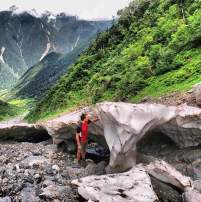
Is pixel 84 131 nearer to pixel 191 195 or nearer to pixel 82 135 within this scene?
pixel 82 135

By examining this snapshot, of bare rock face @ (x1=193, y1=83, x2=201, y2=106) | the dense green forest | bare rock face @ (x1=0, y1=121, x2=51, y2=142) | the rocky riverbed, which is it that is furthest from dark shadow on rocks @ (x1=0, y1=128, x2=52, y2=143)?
bare rock face @ (x1=193, y1=83, x2=201, y2=106)

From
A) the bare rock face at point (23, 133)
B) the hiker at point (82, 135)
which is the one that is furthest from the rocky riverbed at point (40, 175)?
the bare rock face at point (23, 133)

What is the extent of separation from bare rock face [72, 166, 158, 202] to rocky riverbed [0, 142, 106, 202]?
94 centimetres

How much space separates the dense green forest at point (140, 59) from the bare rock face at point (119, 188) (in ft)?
43.8

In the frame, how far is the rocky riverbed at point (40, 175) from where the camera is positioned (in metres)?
18.1

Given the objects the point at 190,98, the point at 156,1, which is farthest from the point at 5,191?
the point at 156,1

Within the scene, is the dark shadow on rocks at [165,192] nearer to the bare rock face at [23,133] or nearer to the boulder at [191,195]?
the boulder at [191,195]

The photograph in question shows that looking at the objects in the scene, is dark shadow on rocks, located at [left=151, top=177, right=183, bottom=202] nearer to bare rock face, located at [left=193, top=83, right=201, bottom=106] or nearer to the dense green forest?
bare rock face, located at [left=193, top=83, right=201, bottom=106]

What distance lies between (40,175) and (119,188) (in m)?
6.58

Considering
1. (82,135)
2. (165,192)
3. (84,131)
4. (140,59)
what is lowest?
(165,192)

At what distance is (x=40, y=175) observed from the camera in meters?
20.9

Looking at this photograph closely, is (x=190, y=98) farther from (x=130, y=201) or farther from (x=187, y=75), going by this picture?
(x=130, y=201)

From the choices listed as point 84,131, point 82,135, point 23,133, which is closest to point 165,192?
point 84,131

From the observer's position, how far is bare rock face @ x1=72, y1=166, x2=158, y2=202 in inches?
588
